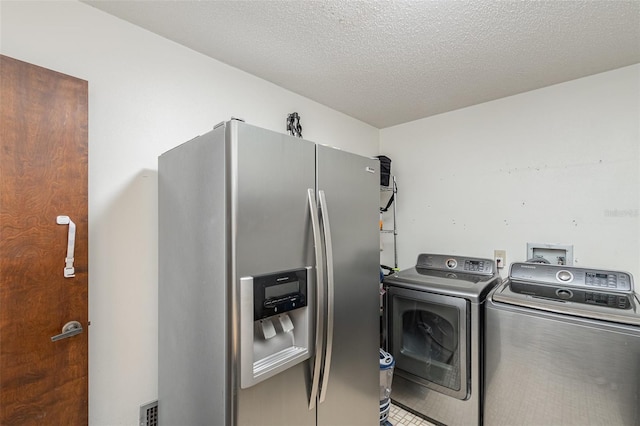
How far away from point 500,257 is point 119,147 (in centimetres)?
279

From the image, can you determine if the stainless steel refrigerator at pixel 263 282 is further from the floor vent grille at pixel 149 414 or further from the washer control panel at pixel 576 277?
the washer control panel at pixel 576 277

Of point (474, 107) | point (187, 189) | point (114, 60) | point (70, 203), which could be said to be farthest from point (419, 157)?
point (70, 203)

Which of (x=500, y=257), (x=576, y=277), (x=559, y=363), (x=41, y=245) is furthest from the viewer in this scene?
(x=500, y=257)

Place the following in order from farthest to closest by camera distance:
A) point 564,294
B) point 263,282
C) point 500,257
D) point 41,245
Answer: point 500,257 < point 564,294 < point 41,245 < point 263,282

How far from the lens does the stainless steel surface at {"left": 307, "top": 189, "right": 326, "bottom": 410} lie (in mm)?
1168

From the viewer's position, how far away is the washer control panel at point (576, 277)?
5.89 ft

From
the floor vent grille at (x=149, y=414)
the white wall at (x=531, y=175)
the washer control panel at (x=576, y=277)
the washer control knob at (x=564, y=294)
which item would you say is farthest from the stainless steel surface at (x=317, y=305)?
the white wall at (x=531, y=175)

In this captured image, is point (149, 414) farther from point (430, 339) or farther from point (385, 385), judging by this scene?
point (430, 339)

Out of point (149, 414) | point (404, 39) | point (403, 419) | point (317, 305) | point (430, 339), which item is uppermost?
point (404, 39)

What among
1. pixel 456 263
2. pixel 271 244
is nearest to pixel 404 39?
pixel 271 244

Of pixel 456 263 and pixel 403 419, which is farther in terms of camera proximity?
pixel 456 263

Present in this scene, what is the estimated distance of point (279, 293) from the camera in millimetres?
1056

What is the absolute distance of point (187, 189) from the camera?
1.17 metres

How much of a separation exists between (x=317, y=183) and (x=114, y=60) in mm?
1210
